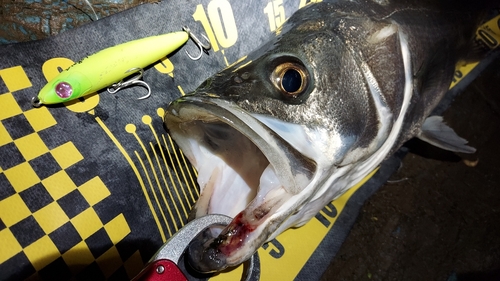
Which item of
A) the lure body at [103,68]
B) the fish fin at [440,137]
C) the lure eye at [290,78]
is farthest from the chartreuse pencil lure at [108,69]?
the fish fin at [440,137]

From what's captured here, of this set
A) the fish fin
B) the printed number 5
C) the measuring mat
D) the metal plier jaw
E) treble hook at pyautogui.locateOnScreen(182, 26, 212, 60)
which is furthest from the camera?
the fish fin

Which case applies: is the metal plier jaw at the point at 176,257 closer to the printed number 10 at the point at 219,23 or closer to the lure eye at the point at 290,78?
the lure eye at the point at 290,78

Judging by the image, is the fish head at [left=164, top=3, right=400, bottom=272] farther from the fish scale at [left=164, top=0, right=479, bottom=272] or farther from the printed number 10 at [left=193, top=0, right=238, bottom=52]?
the printed number 10 at [left=193, top=0, right=238, bottom=52]

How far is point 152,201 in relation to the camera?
1.16 metres

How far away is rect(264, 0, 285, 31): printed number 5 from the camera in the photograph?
156cm

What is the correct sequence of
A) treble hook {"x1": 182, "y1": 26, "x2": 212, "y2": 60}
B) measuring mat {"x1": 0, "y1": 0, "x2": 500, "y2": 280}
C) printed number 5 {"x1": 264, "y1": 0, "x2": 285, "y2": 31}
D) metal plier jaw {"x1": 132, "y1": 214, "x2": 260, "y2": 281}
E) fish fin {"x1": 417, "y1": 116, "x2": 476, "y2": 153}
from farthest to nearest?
fish fin {"x1": 417, "y1": 116, "x2": 476, "y2": 153}, printed number 5 {"x1": 264, "y1": 0, "x2": 285, "y2": 31}, treble hook {"x1": 182, "y1": 26, "x2": 212, "y2": 60}, measuring mat {"x1": 0, "y1": 0, "x2": 500, "y2": 280}, metal plier jaw {"x1": 132, "y1": 214, "x2": 260, "y2": 281}

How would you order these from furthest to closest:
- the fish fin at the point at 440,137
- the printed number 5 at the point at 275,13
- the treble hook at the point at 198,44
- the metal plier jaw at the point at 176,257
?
1. the fish fin at the point at 440,137
2. the printed number 5 at the point at 275,13
3. the treble hook at the point at 198,44
4. the metal plier jaw at the point at 176,257

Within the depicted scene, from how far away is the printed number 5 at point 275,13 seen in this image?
156 cm

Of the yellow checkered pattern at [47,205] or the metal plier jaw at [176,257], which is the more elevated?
the yellow checkered pattern at [47,205]

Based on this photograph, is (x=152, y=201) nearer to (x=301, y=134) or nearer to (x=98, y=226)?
(x=98, y=226)

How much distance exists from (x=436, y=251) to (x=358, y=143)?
1.03 metres

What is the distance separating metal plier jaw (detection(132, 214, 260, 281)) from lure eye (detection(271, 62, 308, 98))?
0.38 metres

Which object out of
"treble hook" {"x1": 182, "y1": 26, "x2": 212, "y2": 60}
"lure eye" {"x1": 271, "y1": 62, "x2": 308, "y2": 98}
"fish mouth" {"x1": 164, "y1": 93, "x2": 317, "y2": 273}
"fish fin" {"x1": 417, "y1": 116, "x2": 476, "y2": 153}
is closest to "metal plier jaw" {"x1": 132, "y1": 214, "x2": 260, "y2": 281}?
"fish mouth" {"x1": 164, "y1": 93, "x2": 317, "y2": 273}

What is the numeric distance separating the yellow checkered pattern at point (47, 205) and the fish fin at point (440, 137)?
132cm
